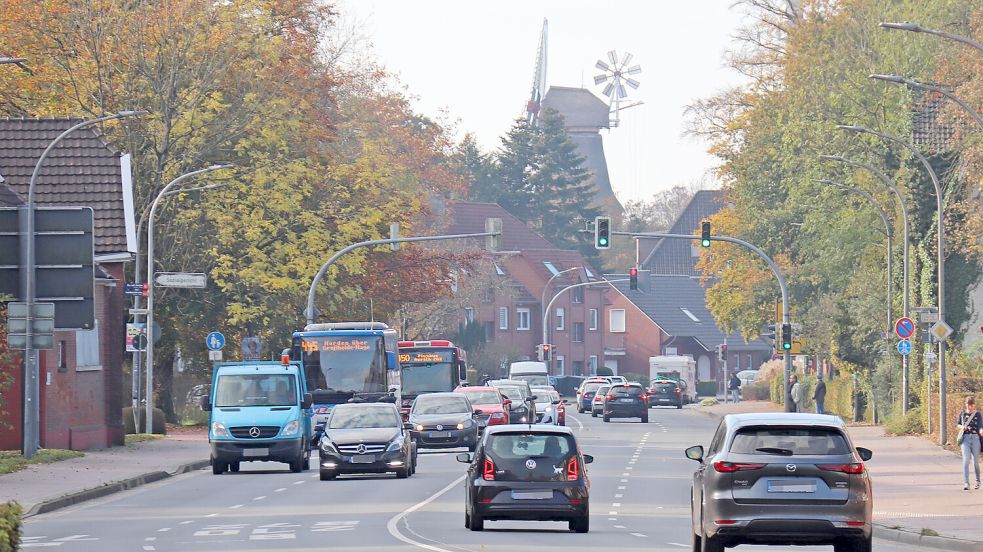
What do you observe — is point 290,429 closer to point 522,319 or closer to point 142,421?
point 142,421

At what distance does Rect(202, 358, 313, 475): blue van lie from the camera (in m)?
34.9

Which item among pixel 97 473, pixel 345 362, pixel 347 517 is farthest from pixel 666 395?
pixel 347 517

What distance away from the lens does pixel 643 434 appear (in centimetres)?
5497

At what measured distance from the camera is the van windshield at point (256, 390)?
3566 centimetres

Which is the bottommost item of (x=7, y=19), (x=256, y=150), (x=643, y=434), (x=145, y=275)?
(x=643, y=434)

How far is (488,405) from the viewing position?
4512cm

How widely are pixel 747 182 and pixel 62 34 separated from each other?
31145mm

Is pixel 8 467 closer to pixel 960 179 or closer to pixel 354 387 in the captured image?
pixel 354 387

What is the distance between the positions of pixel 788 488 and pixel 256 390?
69.1ft

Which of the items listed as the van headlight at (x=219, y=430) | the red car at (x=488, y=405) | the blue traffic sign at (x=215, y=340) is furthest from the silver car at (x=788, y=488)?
the blue traffic sign at (x=215, y=340)

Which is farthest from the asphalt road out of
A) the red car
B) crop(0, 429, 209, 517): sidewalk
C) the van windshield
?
the red car

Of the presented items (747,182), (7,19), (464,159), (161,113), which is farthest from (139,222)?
(464,159)

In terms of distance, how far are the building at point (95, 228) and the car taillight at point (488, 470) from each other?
858 inches

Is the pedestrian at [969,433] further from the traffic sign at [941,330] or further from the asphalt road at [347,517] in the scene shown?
the traffic sign at [941,330]
